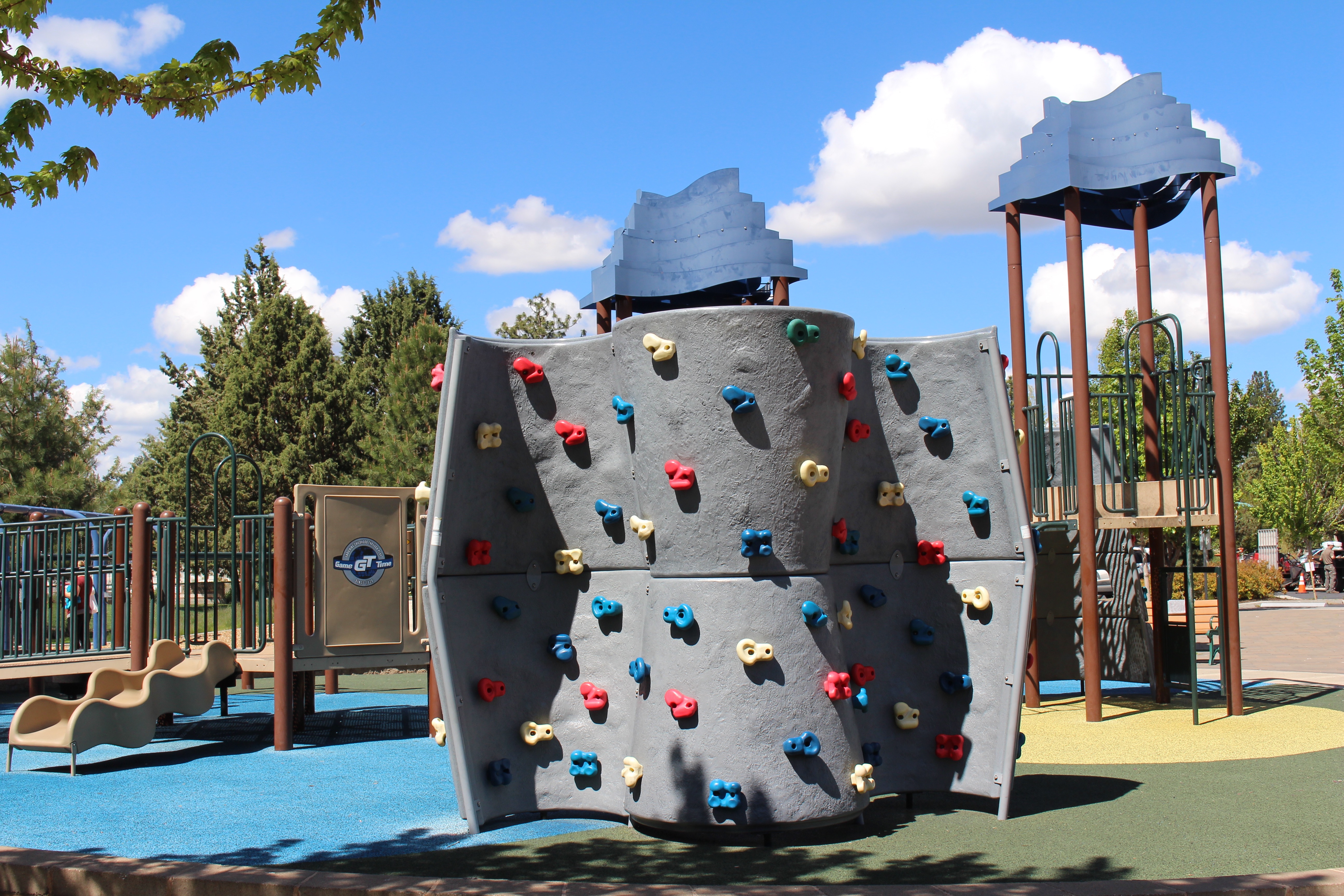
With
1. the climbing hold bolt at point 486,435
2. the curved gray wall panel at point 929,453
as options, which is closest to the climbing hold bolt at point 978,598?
the curved gray wall panel at point 929,453

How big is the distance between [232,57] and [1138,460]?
1930 cm

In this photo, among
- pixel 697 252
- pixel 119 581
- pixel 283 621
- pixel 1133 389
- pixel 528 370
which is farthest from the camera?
pixel 119 581

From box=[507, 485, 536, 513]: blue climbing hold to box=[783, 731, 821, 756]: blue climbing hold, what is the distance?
2446mm

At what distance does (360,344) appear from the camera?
40.1 metres

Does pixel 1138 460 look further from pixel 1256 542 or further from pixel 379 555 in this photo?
pixel 1256 542

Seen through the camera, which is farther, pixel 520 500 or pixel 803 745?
pixel 520 500

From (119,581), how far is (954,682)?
10.6m

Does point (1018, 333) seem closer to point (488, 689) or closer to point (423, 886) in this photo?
point (488, 689)

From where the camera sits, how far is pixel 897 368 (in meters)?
7.97

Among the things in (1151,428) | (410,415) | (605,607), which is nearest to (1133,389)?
(1151,428)

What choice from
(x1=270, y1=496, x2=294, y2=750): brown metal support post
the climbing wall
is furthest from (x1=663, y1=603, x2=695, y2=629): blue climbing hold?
(x1=270, y1=496, x2=294, y2=750): brown metal support post

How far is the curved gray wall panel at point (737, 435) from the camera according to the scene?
22.5ft

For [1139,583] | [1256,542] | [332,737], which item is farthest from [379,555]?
[1256,542]

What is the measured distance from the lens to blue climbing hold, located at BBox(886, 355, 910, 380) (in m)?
7.96
